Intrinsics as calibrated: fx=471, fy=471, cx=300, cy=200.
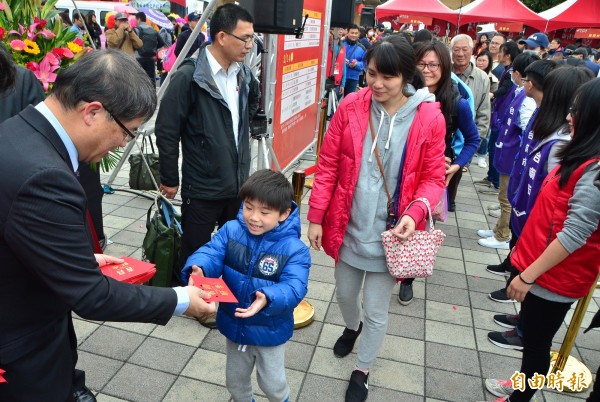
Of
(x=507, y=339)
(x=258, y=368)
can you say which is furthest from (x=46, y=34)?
(x=507, y=339)

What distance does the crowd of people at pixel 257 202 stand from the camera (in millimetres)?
1300

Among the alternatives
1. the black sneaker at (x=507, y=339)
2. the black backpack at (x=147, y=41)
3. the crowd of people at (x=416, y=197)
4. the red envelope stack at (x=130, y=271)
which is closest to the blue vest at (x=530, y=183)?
the crowd of people at (x=416, y=197)

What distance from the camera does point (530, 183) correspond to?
9.53 feet

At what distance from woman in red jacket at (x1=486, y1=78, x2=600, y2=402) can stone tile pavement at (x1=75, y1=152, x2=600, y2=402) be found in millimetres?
664

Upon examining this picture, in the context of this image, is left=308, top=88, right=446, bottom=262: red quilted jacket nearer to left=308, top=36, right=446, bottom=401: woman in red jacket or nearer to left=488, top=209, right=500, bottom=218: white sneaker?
left=308, top=36, right=446, bottom=401: woman in red jacket

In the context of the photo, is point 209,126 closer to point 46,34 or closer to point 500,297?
point 46,34

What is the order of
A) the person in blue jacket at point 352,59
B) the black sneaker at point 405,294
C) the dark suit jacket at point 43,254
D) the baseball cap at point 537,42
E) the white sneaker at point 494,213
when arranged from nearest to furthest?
the dark suit jacket at point 43,254, the black sneaker at point 405,294, the white sneaker at point 494,213, the baseball cap at point 537,42, the person in blue jacket at point 352,59

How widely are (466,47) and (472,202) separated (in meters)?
2.22

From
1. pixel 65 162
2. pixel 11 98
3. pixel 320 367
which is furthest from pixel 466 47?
pixel 65 162

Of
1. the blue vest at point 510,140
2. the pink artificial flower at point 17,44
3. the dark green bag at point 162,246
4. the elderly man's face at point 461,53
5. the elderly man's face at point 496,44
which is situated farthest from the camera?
the elderly man's face at point 496,44

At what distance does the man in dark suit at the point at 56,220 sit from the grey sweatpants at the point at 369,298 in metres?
1.29

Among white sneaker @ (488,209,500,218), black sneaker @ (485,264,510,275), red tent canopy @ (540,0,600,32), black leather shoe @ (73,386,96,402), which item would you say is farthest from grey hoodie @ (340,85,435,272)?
red tent canopy @ (540,0,600,32)

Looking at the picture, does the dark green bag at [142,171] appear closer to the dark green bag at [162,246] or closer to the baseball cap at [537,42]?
the dark green bag at [162,246]

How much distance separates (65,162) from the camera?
51.5 inches
